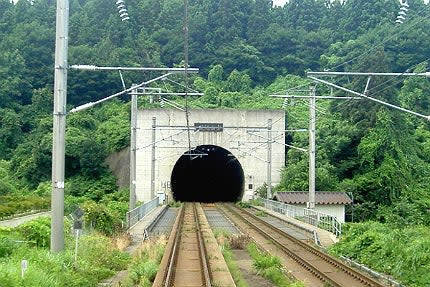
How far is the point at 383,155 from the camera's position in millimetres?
45781

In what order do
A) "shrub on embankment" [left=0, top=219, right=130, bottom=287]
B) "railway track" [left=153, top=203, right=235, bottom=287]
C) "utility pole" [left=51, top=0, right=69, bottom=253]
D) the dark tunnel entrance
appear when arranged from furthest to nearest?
the dark tunnel entrance < "railway track" [left=153, top=203, right=235, bottom=287] < "utility pole" [left=51, top=0, right=69, bottom=253] < "shrub on embankment" [left=0, top=219, right=130, bottom=287]

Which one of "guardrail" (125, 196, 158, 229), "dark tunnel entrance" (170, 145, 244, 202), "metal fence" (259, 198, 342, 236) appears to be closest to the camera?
"metal fence" (259, 198, 342, 236)

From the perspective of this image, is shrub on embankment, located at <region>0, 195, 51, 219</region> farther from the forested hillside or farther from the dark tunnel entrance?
the dark tunnel entrance

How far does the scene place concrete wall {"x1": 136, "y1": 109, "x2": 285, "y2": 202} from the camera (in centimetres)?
5269

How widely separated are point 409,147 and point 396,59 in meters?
16.9

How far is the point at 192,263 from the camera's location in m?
18.1

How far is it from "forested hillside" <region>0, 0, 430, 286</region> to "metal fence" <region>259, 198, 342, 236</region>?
411 centimetres

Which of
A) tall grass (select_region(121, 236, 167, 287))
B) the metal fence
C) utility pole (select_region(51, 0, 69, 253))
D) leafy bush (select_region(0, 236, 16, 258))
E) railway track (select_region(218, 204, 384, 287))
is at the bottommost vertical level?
railway track (select_region(218, 204, 384, 287))

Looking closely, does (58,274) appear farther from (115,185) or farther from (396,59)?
(396,59)

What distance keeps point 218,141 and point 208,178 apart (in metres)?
19.0

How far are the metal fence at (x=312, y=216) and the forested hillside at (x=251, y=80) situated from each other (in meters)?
4.11

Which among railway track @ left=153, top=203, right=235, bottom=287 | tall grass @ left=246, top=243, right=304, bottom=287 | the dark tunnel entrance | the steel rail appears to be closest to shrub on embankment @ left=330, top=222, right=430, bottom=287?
tall grass @ left=246, top=243, right=304, bottom=287

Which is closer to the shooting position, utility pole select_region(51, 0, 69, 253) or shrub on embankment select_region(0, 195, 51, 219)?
utility pole select_region(51, 0, 69, 253)

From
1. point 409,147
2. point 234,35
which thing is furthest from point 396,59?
point 234,35
